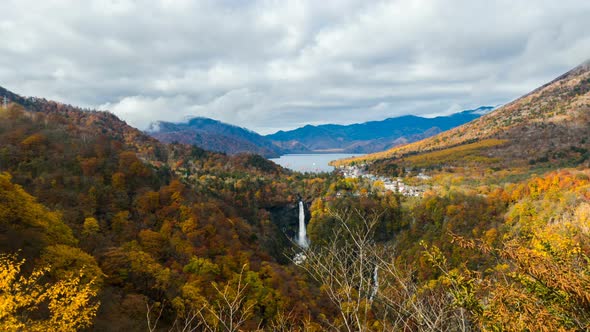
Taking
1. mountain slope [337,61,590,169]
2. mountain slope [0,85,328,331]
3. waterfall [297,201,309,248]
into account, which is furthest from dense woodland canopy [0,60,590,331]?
mountain slope [337,61,590,169]

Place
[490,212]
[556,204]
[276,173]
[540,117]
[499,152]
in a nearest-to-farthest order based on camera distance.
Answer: [556,204] < [490,212] < [276,173] < [499,152] < [540,117]

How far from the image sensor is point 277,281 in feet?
104

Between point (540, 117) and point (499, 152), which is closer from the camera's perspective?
point (499, 152)

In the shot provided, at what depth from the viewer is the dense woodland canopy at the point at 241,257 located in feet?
17.8

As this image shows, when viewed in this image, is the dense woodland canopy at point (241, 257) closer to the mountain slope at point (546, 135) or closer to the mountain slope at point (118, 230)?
the mountain slope at point (118, 230)

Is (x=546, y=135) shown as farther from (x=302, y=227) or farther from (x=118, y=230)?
(x=118, y=230)

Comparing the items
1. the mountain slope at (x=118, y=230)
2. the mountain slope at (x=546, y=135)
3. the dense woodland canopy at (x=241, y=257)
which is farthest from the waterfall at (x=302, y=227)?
the mountain slope at (x=546, y=135)

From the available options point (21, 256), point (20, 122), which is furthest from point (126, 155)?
point (21, 256)

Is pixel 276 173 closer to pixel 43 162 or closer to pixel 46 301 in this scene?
pixel 43 162

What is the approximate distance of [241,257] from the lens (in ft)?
118

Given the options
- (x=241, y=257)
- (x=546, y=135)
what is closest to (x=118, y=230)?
(x=241, y=257)

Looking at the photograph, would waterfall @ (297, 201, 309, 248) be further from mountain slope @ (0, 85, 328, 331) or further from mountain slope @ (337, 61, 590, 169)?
mountain slope @ (337, 61, 590, 169)

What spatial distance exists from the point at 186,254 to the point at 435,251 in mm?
31713

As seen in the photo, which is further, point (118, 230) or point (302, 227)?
point (302, 227)
